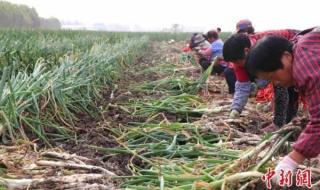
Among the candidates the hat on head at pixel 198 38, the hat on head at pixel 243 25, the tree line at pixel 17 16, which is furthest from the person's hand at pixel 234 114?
the tree line at pixel 17 16

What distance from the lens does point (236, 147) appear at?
3.60m

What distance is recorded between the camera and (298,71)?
7.81 ft

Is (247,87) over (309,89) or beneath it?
beneath

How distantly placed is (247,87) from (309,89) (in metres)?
2.25

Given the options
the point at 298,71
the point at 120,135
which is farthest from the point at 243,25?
the point at 298,71

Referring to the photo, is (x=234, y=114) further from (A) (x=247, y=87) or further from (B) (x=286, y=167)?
(B) (x=286, y=167)

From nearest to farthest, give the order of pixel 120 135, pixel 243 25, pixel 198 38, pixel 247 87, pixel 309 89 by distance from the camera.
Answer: pixel 309 89
pixel 120 135
pixel 247 87
pixel 243 25
pixel 198 38

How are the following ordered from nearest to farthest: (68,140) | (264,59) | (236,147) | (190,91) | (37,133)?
(264,59) < (236,147) < (37,133) < (68,140) < (190,91)

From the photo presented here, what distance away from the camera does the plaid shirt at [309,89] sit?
2287 mm

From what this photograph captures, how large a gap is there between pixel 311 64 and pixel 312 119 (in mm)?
263

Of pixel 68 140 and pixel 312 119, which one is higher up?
pixel 312 119

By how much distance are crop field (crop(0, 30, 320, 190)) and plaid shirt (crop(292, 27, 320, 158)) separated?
12.2 inches

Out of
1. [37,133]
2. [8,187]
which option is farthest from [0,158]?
[37,133]

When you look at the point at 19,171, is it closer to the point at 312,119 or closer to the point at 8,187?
the point at 8,187
